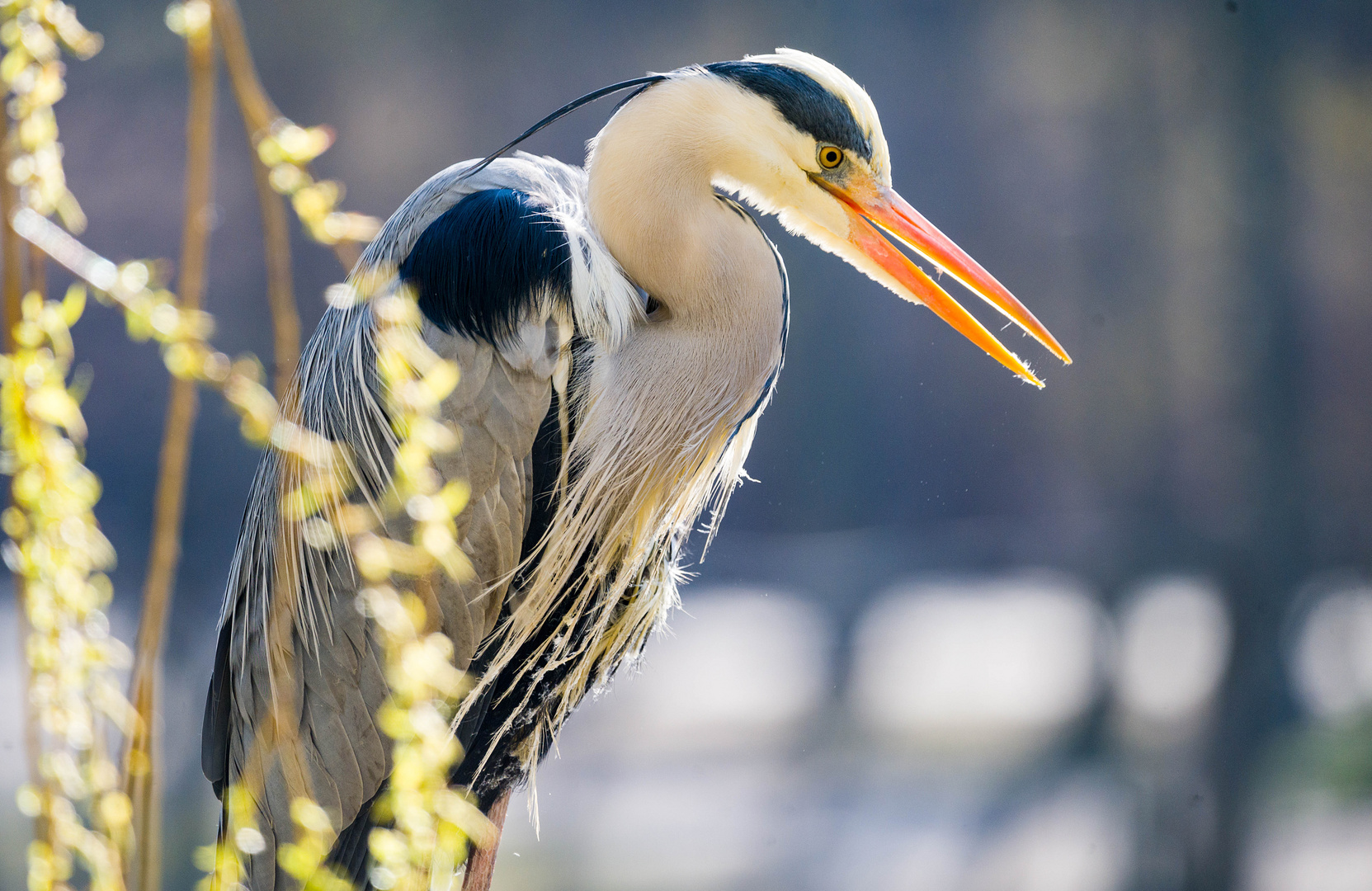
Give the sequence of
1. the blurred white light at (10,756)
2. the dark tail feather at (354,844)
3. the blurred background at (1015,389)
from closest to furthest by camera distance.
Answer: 1. the dark tail feather at (354,844)
2. the blurred white light at (10,756)
3. the blurred background at (1015,389)

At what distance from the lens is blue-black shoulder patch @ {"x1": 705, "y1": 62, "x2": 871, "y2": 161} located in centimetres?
102

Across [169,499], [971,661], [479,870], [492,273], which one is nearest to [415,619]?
[169,499]

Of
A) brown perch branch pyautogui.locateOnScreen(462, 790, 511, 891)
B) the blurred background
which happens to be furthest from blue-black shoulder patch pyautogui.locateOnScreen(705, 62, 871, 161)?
the blurred background

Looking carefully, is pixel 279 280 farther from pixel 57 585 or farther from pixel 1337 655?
pixel 1337 655

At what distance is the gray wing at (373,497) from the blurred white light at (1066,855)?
4.87 feet

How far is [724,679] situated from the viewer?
249 centimetres

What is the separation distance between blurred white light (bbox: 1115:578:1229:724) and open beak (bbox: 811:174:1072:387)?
1.36 meters

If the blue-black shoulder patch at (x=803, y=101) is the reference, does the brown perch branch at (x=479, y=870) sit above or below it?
below

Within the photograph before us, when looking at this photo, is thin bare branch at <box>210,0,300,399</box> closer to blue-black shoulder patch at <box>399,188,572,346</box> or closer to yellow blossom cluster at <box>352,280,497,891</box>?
yellow blossom cluster at <box>352,280,497,891</box>

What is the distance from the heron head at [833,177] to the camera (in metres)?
1.03

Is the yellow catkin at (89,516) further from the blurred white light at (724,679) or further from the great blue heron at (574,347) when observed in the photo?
the blurred white light at (724,679)

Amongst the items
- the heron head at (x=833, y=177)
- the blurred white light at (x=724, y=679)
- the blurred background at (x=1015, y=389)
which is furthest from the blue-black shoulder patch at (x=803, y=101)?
the blurred white light at (x=724, y=679)

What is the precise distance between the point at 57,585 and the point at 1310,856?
7.90ft

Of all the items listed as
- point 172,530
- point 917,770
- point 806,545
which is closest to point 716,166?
point 172,530
